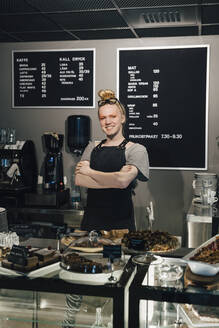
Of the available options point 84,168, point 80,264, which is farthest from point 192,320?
point 84,168

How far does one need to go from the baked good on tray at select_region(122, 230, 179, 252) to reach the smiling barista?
1.14m

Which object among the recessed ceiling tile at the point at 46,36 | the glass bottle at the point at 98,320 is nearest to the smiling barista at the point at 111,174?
the recessed ceiling tile at the point at 46,36

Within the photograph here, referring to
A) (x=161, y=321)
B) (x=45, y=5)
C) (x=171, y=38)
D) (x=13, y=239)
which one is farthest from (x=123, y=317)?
(x=171, y=38)

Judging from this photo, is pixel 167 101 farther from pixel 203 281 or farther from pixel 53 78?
pixel 203 281

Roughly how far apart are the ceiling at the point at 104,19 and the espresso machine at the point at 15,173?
1226 millimetres

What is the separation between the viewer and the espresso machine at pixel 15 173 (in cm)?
417

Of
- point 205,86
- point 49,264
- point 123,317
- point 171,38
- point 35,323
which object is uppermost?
point 171,38

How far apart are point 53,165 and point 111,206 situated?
139 cm

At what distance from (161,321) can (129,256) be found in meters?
0.39

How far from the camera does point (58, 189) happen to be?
4430mm

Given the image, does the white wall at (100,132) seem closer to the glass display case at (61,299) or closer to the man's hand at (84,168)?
the man's hand at (84,168)

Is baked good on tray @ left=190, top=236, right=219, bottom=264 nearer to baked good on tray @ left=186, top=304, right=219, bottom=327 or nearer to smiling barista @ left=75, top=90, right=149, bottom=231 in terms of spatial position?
baked good on tray @ left=186, top=304, right=219, bottom=327

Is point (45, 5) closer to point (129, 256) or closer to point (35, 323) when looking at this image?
point (129, 256)

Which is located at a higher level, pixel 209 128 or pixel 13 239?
pixel 209 128
